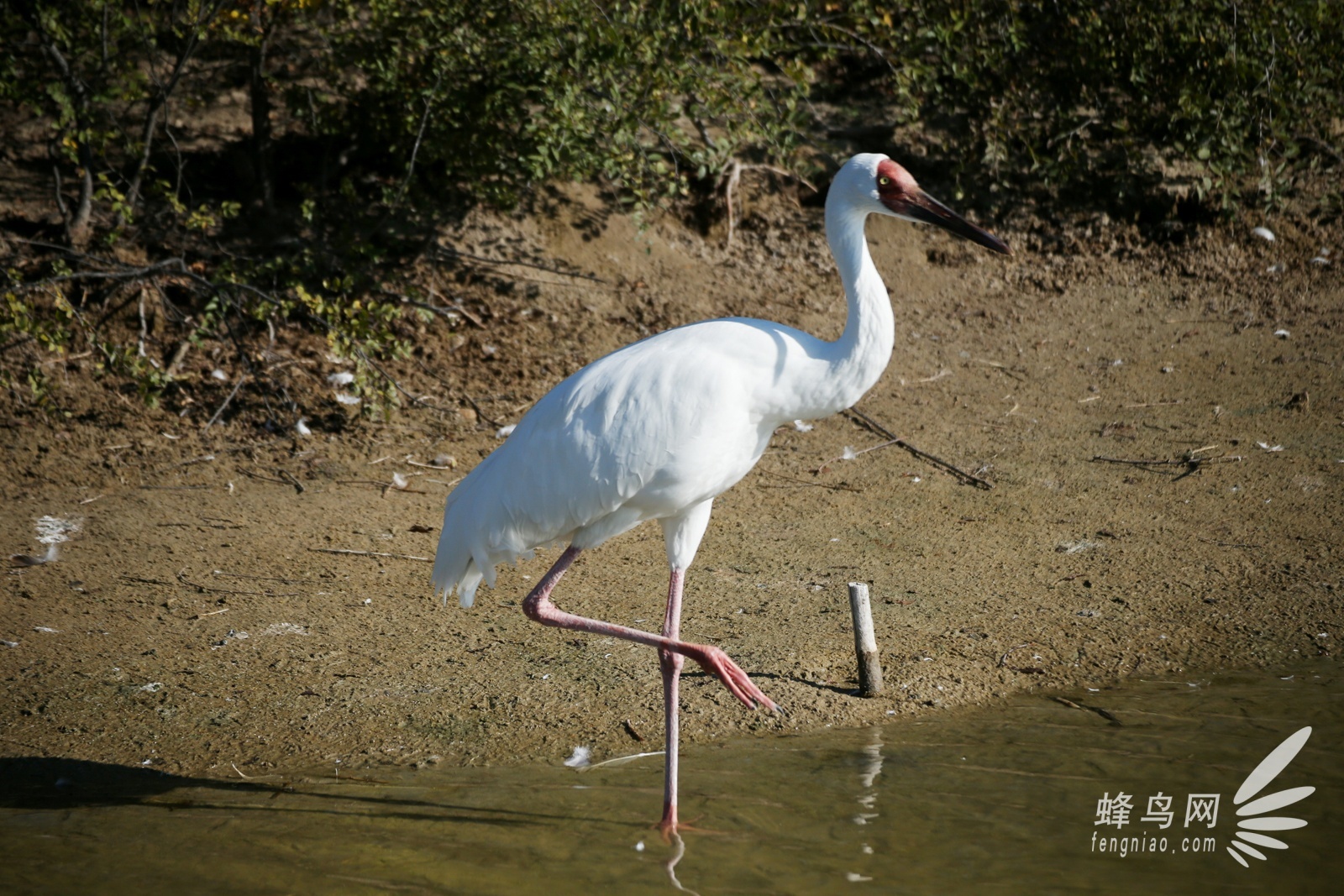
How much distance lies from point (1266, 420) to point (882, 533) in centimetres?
267

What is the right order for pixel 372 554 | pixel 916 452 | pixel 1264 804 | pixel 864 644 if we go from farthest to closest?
pixel 916 452 → pixel 372 554 → pixel 864 644 → pixel 1264 804

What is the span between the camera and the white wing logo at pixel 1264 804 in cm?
393

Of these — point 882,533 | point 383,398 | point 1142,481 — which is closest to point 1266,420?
point 1142,481

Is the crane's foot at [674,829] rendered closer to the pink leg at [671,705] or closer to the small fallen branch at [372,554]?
the pink leg at [671,705]

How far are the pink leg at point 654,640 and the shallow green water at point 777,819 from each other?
15.0 inches

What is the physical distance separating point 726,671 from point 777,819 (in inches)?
21.3

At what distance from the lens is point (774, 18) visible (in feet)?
25.6

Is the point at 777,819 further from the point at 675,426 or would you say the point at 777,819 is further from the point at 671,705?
the point at 675,426

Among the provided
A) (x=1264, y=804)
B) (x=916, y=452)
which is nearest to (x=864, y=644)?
(x=1264, y=804)

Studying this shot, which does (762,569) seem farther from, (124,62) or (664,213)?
(124,62)

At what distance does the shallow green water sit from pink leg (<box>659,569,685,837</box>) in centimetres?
9

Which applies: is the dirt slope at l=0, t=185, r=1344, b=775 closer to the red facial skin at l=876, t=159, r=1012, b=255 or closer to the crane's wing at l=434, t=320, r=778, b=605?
the crane's wing at l=434, t=320, r=778, b=605

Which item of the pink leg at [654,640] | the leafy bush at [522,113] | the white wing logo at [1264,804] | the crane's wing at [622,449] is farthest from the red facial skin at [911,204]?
the leafy bush at [522,113]

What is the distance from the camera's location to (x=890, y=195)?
171 inches
